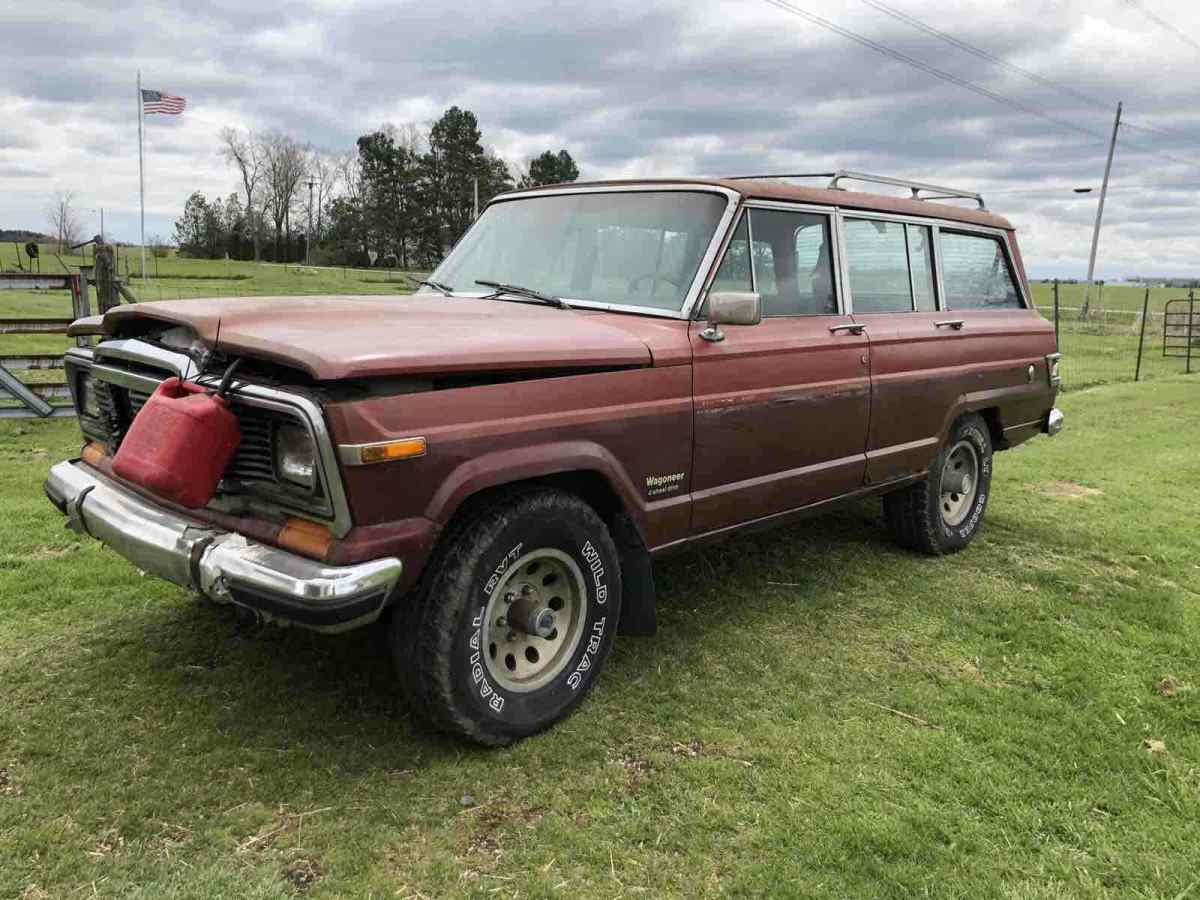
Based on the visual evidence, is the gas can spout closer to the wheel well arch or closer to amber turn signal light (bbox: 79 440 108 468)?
the wheel well arch

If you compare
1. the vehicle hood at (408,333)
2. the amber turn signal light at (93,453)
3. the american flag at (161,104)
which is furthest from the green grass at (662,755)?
the american flag at (161,104)

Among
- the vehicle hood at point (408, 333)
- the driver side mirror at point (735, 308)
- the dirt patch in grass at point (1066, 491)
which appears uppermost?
the driver side mirror at point (735, 308)

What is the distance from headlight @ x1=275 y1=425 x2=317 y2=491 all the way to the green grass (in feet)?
3.35

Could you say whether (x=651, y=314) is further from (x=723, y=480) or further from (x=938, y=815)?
(x=938, y=815)

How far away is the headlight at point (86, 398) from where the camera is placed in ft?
12.8

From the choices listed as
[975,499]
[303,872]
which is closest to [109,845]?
[303,872]

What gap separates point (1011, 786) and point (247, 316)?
307 cm

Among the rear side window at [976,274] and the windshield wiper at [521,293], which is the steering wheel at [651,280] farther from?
the rear side window at [976,274]

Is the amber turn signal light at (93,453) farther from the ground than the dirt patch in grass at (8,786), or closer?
farther from the ground

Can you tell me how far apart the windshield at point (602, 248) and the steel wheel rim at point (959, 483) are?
8.74 feet

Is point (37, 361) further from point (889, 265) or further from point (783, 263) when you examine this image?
point (889, 265)

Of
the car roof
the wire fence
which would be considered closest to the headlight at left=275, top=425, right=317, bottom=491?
the car roof

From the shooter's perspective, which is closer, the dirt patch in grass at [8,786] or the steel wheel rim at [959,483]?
the dirt patch in grass at [8,786]

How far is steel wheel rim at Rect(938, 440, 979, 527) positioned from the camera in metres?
5.76
